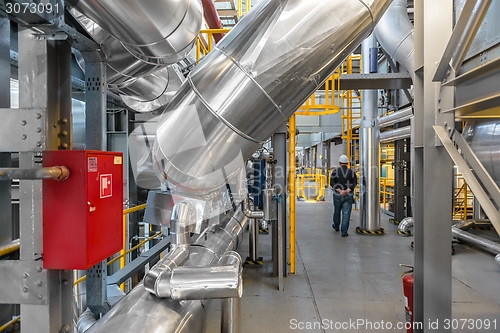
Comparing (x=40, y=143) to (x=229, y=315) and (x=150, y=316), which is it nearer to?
(x=150, y=316)

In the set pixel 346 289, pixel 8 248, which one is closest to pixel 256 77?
pixel 8 248

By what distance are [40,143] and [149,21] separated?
0.72m

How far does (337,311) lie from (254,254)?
1.65m

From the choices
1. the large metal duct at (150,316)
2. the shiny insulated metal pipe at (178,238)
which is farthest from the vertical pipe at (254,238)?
the large metal duct at (150,316)

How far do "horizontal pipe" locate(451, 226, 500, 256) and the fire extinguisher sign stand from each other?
203 inches

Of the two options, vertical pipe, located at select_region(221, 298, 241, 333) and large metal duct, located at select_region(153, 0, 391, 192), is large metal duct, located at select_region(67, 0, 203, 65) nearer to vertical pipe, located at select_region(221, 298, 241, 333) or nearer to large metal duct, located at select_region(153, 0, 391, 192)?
large metal duct, located at select_region(153, 0, 391, 192)

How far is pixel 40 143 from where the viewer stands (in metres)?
1.32

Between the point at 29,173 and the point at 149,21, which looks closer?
the point at 29,173

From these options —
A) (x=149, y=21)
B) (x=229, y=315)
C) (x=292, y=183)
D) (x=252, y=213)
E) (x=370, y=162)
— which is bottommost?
(x=229, y=315)

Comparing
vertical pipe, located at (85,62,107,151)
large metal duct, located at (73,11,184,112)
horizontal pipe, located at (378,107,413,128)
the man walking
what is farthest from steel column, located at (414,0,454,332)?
horizontal pipe, located at (378,107,413,128)

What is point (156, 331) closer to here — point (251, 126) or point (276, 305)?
point (251, 126)

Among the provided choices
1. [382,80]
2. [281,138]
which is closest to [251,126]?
[281,138]

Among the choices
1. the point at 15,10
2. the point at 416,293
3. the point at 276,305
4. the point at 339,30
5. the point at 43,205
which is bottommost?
the point at 276,305

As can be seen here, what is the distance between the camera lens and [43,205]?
4.31 feet
